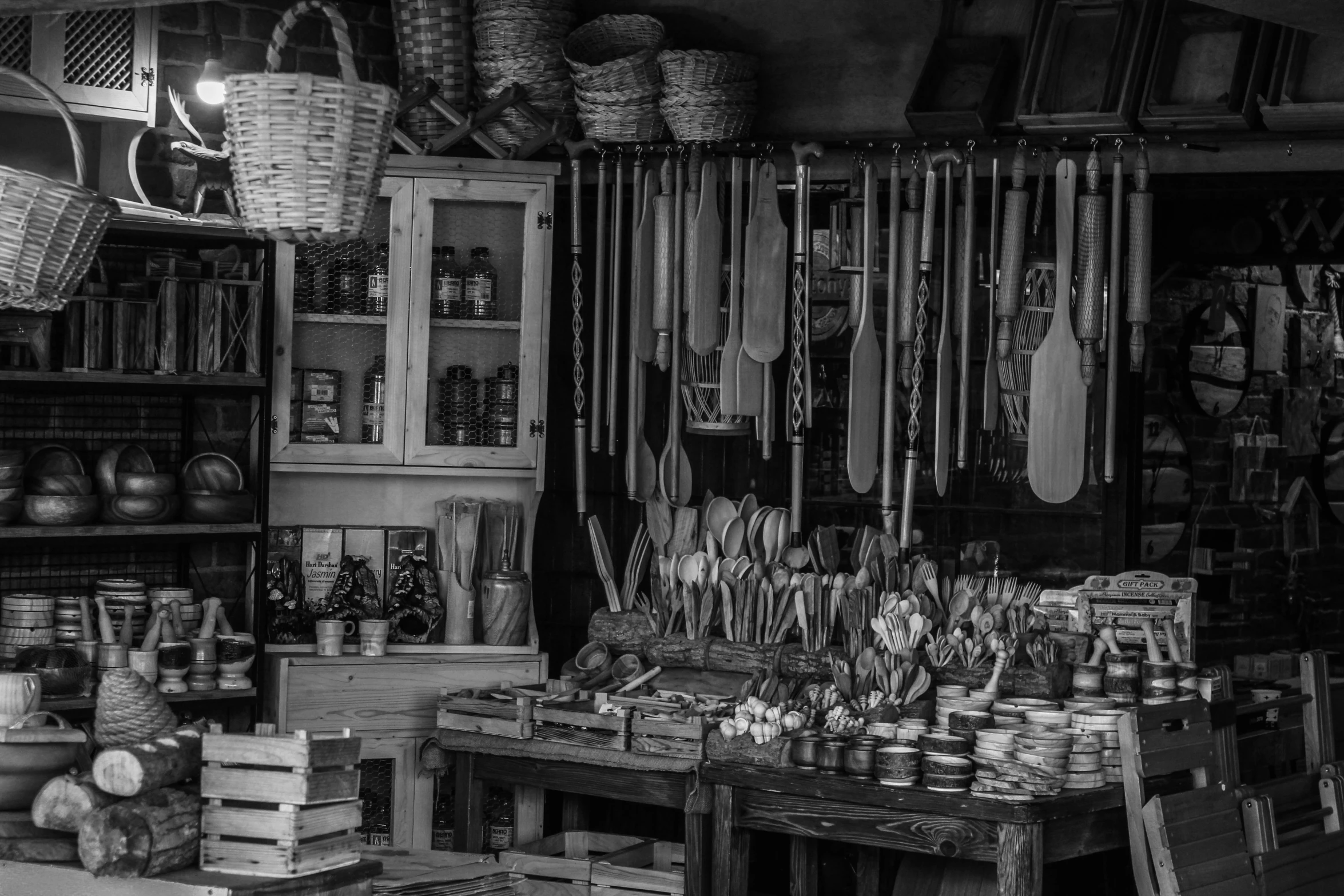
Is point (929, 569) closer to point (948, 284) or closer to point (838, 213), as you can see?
point (948, 284)

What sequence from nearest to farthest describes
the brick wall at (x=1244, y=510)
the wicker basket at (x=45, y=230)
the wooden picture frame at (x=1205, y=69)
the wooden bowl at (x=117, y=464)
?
the wicker basket at (x=45, y=230) < the wooden picture frame at (x=1205, y=69) < the wooden bowl at (x=117, y=464) < the brick wall at (x=1244, y=510)

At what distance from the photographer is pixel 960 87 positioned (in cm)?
494

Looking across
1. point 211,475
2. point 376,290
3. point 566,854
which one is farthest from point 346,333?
point 566,854

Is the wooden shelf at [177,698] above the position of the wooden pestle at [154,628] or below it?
below

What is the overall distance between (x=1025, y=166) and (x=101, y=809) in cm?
309

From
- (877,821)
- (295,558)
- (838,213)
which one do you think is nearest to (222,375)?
(295,558)

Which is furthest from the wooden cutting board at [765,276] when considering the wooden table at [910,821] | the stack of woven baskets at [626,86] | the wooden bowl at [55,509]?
the wooden bowl at [55,509]

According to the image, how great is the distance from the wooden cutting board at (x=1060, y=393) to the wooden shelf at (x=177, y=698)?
2312 millimetres

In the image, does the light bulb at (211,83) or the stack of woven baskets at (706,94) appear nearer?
the light bulb at (211,83)

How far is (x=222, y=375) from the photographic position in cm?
486

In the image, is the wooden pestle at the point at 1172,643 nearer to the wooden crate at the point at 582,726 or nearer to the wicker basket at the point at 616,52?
the wooden crate at the point at 582,726

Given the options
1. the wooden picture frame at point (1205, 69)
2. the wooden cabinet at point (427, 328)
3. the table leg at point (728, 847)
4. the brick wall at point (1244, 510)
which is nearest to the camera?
the table leg at point (728, 847)

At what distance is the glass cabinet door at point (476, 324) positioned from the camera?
516 cm

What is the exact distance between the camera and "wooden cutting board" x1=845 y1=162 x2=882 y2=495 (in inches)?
189
